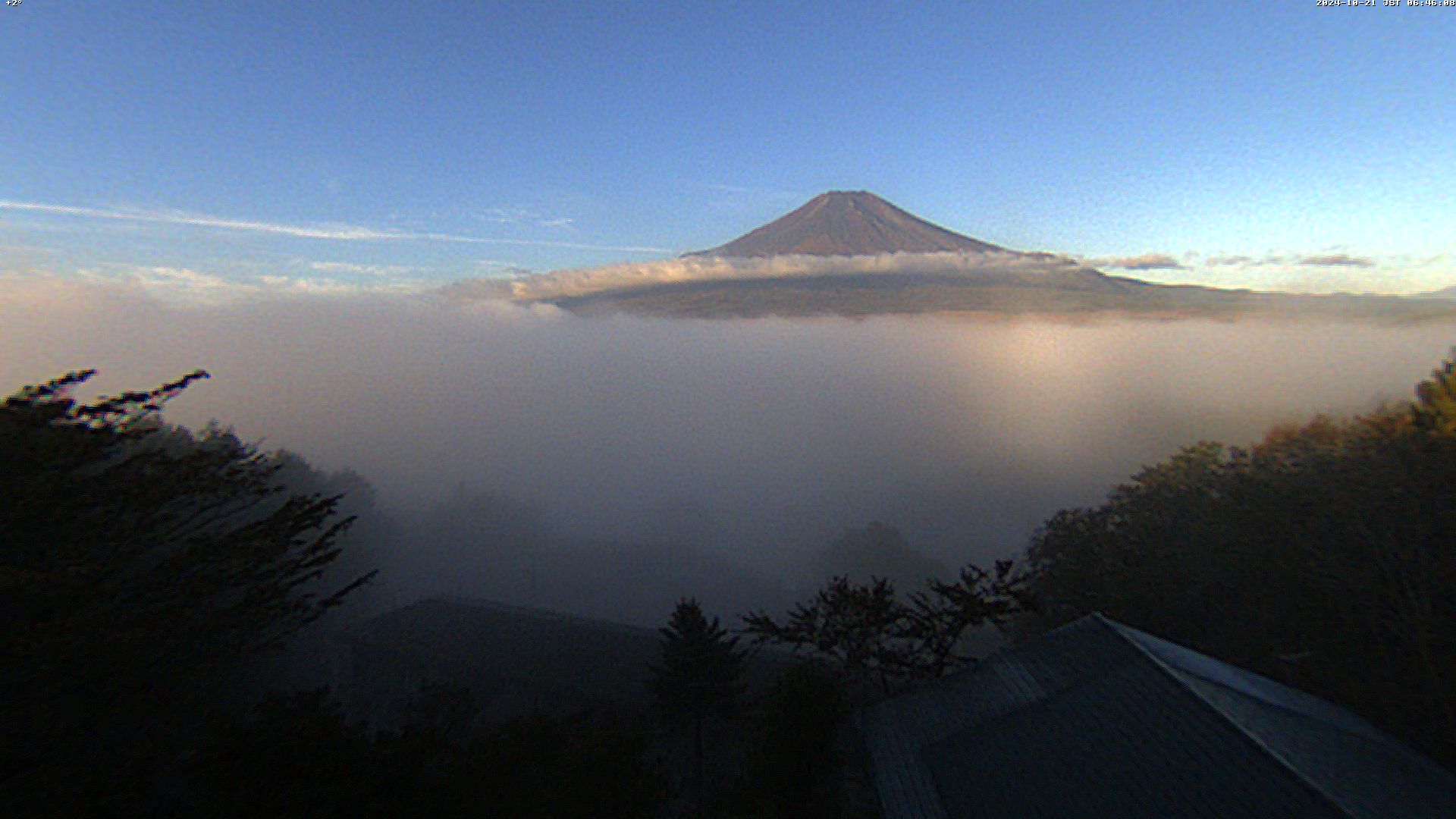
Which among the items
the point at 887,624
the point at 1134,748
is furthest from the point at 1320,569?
the point at 1134,748

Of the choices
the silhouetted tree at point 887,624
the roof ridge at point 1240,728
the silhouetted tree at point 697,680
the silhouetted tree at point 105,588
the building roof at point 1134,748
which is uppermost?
the silhouetted tree at point 105,588

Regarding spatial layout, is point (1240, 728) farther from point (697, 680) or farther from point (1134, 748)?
point (697, 680)

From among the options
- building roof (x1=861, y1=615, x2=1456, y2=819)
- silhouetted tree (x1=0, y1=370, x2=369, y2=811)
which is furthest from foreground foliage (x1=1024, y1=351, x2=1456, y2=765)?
silhouetted tree (x1=0, y1=370, x2=369, y2=811)

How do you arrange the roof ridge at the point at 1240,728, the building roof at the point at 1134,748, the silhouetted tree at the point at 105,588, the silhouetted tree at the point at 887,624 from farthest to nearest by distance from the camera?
the silhouetted tree at the point at 887,624
the building roof at the point at 1134,748
the roof ridge at the point at 1240,728
the silhouetted tree at the point at 105,588

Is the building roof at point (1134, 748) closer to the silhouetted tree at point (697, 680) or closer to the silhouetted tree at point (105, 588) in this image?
the silhouetted tree at point (697, 680)

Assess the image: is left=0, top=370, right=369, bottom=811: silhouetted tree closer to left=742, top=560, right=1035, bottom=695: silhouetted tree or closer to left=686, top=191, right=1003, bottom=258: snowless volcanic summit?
left=742, top=560, right=1035, bottom=695: silhouetted tree

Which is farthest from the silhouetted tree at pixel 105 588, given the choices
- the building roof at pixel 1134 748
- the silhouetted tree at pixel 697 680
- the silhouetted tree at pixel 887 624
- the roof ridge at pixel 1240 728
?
the silhouetted tree at pixel 887 624
